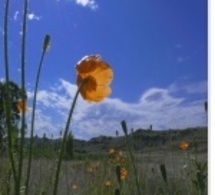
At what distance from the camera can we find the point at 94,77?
66 cm

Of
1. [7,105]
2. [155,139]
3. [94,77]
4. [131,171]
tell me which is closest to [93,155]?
[131,171]

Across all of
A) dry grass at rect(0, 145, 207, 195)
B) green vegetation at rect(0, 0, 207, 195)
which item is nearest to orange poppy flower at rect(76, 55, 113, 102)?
green vegetation at rect(0, 0, 207, 195)

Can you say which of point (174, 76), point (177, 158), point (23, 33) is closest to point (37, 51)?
point (174, 76)

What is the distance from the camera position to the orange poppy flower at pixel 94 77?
25.1 inches

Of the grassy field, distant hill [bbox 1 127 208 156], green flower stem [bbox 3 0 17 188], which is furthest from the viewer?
the grassy field

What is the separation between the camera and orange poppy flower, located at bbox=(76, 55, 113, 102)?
0.64 metres

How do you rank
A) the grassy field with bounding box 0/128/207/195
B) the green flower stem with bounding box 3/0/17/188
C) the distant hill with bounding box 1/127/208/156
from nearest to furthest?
the green flower stem with bounding box 3/0/17/188 → the distant hill with bounding box 1/127/208/156 → the grassy field with bounding box 0/128/207/195

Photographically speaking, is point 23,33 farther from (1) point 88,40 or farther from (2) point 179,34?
(2) point 179,34

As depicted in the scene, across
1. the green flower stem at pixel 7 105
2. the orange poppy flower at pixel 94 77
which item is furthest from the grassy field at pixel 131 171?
the green flower stem at pixel 7 105

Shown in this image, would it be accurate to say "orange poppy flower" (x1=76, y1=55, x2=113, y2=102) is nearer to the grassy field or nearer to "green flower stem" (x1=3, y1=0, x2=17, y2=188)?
"green flower stem" (x1=3, y1=0, x2=17, y2=188)

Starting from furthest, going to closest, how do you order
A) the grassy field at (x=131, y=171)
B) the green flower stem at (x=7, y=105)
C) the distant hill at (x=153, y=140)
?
the grassy field at (x=131, y=171) → the distant hill at (x=153, y=140) → the green flower stem at (x=7, y=105)

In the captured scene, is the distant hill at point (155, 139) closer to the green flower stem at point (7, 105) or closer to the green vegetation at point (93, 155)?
the green vegetation at point (93, 155)

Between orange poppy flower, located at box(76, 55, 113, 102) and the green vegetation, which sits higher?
orange poppy flower, located at box(76, 55, 113, 102)

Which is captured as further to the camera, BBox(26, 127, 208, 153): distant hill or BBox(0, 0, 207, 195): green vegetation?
BBox(26, 127, 208, 153): distant hill
